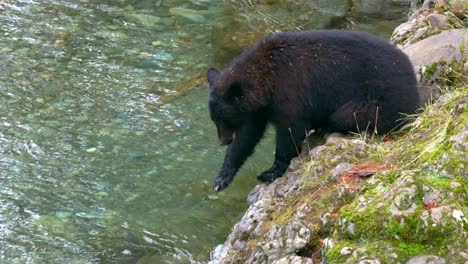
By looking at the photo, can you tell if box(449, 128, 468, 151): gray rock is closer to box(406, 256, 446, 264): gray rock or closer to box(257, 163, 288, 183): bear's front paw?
A: box(406, 256, 446, 264): gray rock

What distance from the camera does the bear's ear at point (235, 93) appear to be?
6.18 meters

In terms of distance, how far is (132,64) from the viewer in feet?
34.5

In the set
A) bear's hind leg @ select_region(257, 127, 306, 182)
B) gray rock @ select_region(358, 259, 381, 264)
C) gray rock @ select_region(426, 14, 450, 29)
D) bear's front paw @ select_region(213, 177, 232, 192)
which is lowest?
bear's front paw @ select_region(213, 177, 232, 192)

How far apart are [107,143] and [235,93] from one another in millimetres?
2503

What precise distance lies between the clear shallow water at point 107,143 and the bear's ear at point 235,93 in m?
1.25

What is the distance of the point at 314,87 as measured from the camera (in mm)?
6207

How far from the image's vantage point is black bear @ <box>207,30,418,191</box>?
5.99 m

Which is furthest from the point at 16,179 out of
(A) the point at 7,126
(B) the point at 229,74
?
(B) the point at 229,74

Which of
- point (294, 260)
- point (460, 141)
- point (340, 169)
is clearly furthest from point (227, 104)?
point (460, 141)

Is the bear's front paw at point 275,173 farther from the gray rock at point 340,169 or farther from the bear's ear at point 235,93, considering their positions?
the gray rock at point 340,169

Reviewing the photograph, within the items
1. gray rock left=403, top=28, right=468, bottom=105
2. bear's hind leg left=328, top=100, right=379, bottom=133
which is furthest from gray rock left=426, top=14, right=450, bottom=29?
bear's hind leg left=328, top=100, right=379, bottom=133

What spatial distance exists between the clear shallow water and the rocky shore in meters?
0.88

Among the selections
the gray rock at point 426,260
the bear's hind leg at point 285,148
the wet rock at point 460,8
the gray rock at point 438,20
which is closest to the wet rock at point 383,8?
the wet rock at point 460,8

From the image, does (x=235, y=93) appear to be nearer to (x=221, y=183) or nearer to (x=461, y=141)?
(x=221, y=183)
